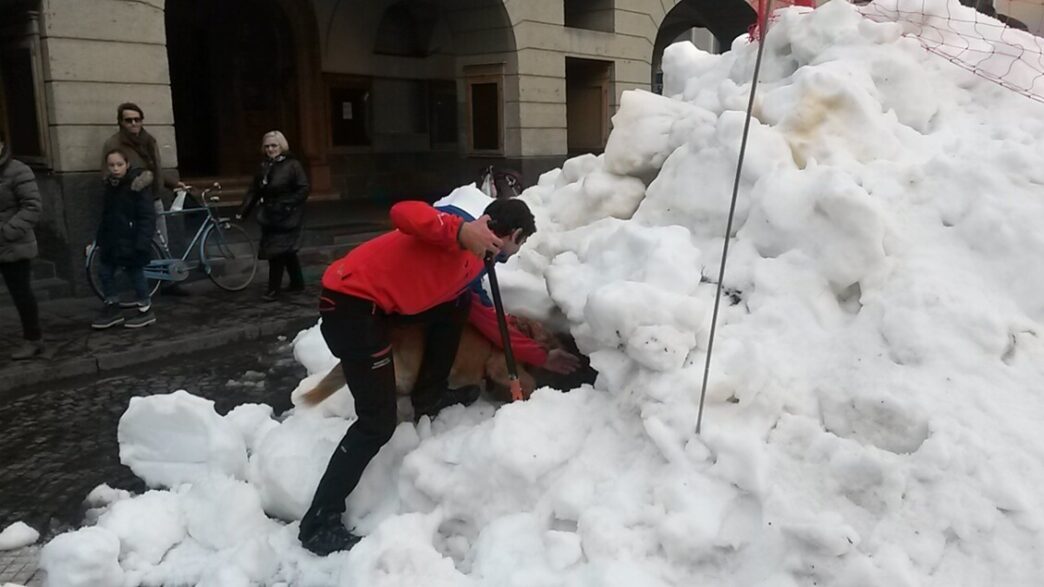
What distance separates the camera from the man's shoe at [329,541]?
3367 millimetres

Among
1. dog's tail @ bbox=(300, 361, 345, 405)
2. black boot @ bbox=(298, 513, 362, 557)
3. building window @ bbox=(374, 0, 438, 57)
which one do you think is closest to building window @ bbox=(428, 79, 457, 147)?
building window @ bbox=(374, 0, 438, 57)

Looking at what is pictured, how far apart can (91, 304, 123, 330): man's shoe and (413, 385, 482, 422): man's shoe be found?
4.83 metres

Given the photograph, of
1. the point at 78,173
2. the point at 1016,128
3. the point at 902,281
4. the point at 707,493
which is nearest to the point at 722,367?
the point at 707,493

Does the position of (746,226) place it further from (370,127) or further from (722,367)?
(370,127)

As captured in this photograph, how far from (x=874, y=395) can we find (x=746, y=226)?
43.8 inches

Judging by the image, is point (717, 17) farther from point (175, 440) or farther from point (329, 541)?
point (329, 541)

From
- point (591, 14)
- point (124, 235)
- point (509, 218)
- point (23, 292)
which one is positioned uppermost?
point (591, 14)

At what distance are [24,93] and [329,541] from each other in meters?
7.74

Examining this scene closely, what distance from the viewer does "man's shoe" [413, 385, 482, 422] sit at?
3.79 m

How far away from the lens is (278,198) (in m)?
8.34

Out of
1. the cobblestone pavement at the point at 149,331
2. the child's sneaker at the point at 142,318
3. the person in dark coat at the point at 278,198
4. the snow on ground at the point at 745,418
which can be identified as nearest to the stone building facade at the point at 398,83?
the cobblestone pavement at the point at 149,331

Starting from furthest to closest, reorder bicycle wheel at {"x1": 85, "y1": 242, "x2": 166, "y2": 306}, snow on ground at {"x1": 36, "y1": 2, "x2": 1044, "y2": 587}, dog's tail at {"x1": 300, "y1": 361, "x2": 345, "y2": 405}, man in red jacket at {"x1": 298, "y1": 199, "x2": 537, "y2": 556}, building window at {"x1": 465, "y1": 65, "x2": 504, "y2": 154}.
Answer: building window at {"x1": 465, "y1": 65, "x2": 504, "y2": 154} < bicycle wheel at {"x1": 85, "y1": 242, "x2": 166, "y2": 306} < dog's tail at {"x1": 300, "y1": 361, "x2": 345, "y2": 405} < man in red jacket at {"x1": 298, "y1": 199, "x2": 537, "y2": 556} < snow on ground at {"x1": 36, "y1": 2, "x2": 1044, "y2": 587}

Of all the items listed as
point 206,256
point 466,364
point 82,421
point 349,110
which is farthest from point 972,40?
point 349,110

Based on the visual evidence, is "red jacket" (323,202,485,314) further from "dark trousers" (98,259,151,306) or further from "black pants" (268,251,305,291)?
"black pants" (268,251,305,291)
